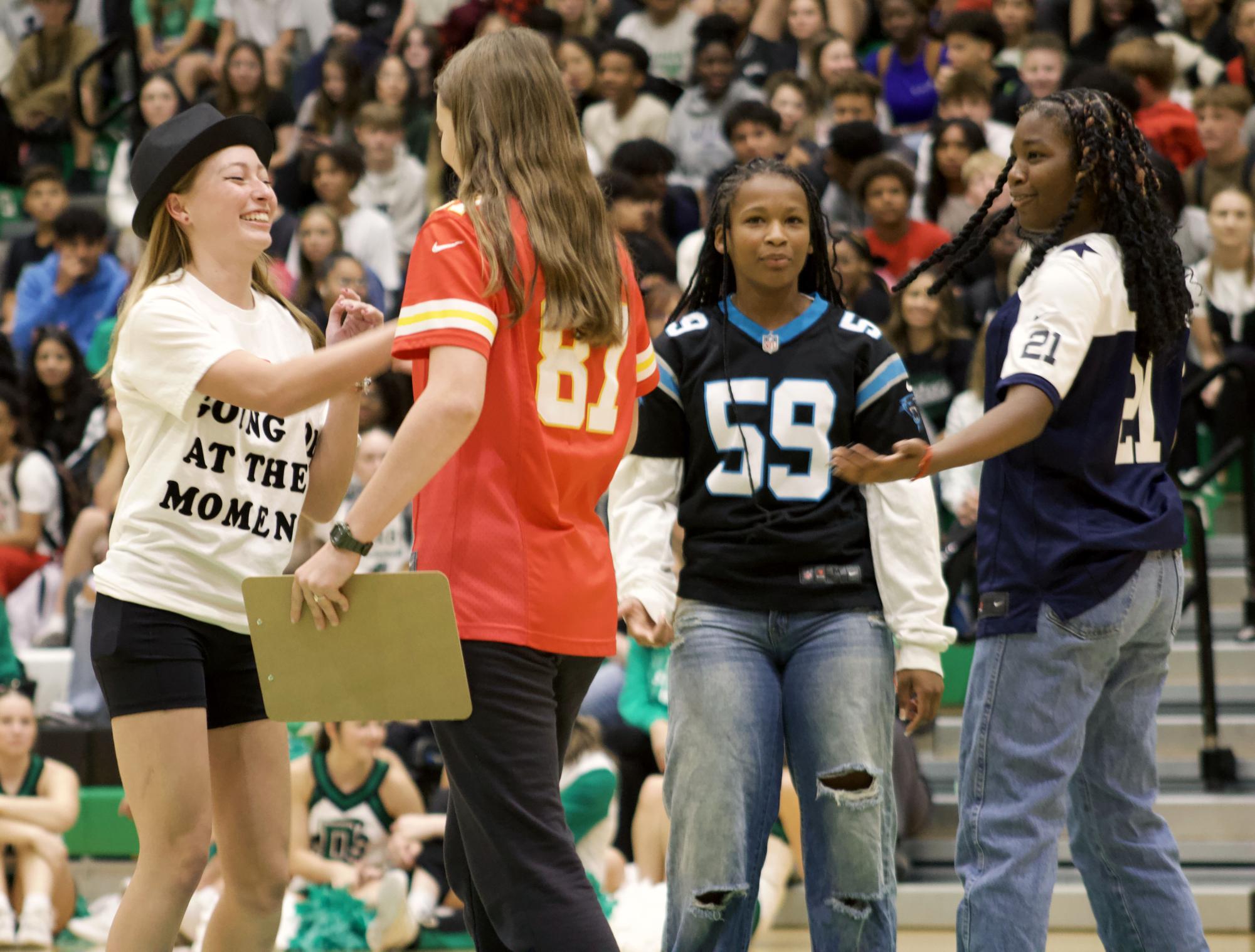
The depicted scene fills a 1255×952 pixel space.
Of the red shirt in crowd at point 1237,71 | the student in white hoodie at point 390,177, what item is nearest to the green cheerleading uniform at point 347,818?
the student in white hoodie at point 390,177

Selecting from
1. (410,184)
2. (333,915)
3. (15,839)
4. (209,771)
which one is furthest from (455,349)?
(410,184)

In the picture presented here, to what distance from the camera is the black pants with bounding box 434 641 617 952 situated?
2705 mm

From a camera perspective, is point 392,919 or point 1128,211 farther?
point 392,919

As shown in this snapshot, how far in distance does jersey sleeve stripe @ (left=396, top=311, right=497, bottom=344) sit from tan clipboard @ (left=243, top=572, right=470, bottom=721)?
0.40 m

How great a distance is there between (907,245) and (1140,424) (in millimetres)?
5115

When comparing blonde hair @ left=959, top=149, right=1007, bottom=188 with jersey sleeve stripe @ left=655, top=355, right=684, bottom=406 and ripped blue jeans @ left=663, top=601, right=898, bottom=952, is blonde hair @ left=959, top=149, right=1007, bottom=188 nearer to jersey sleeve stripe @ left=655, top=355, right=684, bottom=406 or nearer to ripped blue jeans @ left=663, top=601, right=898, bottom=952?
jersey sleeve stripe @ left=655, top=355, right=684, bottom=406

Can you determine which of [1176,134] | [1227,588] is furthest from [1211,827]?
[1176,134]

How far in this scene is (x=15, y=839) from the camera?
6.68 meters

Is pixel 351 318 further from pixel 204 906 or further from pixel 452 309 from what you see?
pixel 204 906

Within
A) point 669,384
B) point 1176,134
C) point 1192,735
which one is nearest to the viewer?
point 669,384

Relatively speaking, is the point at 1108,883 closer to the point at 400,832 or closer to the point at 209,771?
the point at 209,771

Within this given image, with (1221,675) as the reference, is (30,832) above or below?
below

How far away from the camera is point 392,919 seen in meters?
5.89

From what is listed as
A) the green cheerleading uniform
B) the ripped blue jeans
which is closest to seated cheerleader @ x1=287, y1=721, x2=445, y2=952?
the green cheerleading uniform
